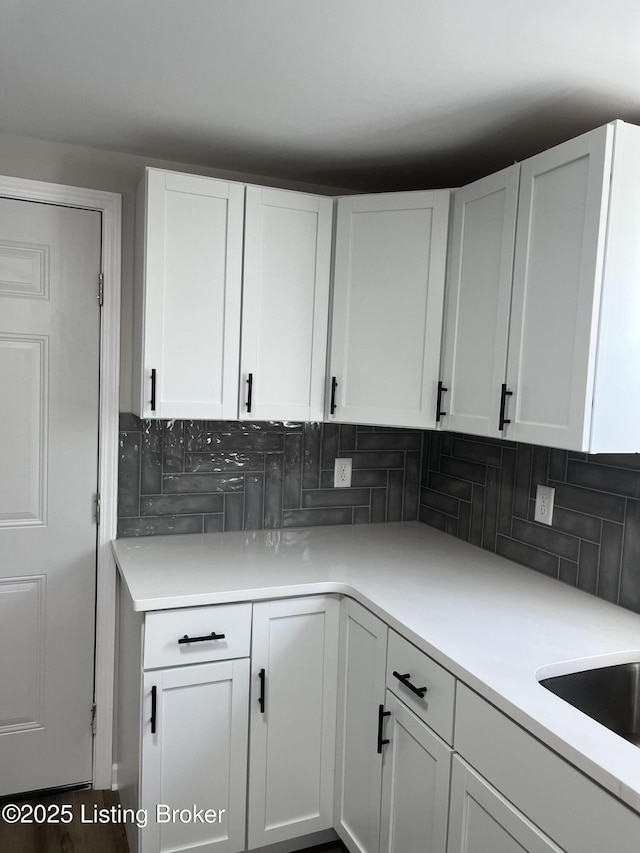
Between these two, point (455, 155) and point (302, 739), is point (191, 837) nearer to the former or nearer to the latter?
point (302, 739)

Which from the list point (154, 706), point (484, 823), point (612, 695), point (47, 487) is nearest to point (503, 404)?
point (612, 695)

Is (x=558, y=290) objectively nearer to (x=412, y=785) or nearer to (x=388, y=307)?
(x=388, y=307)

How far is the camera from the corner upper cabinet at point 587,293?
163 centimetres

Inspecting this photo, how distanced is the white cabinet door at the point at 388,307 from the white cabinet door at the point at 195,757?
0.99 m

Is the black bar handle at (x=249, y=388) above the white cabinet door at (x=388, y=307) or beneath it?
beneath

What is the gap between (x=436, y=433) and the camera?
114 inches

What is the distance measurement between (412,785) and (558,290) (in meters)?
1.38

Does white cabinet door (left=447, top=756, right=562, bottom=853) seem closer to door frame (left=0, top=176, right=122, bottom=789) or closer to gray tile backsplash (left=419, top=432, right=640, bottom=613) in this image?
gray tile backsplash (left=419, top=432, right=640, bottom=613)

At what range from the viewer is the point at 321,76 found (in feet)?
5.53

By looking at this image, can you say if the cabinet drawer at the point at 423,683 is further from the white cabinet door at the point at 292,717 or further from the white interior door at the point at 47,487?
the white interior door at the point at 47,487

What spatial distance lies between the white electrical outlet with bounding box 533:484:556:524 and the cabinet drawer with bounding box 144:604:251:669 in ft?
3.44

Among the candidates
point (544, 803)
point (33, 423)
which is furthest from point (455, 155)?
point (544, 803)

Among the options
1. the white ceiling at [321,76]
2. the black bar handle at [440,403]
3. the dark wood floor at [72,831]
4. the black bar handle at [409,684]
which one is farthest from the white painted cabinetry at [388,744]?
the white ceiling at [321,76]

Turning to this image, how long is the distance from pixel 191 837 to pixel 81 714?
732 mm
